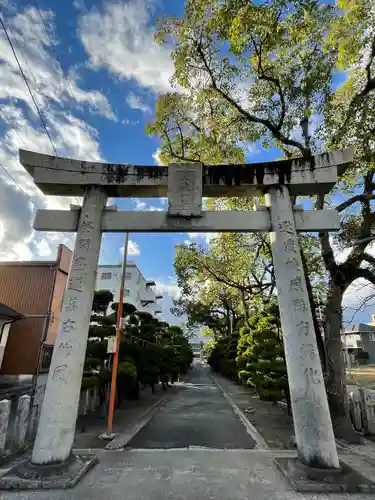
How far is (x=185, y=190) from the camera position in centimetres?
568

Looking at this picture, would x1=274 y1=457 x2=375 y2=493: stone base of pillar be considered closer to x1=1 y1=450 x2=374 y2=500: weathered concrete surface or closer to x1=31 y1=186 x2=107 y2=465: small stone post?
x1=1 y1=450 x2=374 y2=500: weathered concrete surface

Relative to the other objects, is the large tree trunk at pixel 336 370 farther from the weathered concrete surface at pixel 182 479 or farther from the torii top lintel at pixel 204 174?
the torii top lintel at pixel 204 174

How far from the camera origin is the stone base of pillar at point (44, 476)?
381 cm

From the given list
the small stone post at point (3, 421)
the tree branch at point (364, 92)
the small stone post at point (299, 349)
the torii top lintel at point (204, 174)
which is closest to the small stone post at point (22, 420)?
the small stone post at point (3, 421)

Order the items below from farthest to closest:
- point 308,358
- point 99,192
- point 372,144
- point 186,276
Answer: point 186,276 → point 372,144 → point 99,192 → point 308,358

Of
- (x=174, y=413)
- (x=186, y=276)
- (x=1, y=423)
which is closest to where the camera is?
(x=1, y=423)

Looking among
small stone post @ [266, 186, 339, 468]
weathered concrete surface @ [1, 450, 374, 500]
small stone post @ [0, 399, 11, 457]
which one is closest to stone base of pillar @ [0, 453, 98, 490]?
weathered concrete surface @ [1, 450, 374, 500]

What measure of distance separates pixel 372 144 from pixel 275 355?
818cm

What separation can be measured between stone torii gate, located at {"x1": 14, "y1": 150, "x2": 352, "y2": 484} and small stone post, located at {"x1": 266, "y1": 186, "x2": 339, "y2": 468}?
2 centimetres

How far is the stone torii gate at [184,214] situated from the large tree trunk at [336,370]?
2996 mm

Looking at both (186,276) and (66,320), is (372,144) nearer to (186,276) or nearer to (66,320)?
(66,320)

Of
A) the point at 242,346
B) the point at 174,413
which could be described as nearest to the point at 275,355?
the point at 174,413

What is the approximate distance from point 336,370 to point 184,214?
5.54m

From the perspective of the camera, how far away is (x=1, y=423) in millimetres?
5012
